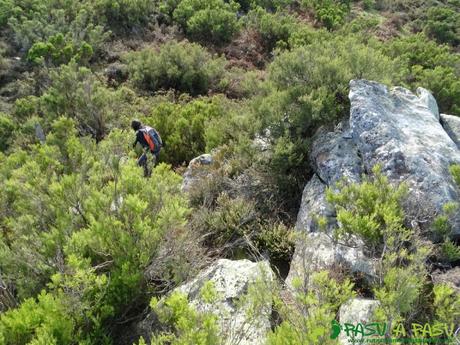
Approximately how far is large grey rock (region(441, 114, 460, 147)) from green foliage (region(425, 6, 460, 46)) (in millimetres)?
17146

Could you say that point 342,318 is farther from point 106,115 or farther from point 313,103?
point 106,115

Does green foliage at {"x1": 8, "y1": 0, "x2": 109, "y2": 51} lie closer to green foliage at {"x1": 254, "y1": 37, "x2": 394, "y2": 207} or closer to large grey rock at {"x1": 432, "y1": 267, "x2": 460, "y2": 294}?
green foliage at {"x1": 254, "y1": 37, "x2": 394, "y2": 207}

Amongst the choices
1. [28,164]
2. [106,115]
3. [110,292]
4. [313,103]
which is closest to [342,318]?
[110,292]

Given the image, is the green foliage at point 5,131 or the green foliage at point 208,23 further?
the green foliage at point 208,23

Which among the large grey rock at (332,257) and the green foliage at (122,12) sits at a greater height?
the large grey rock at (332,257)

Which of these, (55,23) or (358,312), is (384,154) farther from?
(55,23)

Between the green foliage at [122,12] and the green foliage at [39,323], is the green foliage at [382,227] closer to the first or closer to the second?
the green foliage at [39,323]

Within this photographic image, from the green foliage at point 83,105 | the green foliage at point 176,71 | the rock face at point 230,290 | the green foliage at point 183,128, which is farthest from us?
the green foliage at point 176,71

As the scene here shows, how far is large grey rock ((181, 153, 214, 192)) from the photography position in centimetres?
661

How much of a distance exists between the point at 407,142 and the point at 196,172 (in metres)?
3.51

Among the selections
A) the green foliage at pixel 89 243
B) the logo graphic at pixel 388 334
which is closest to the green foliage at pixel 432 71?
the green foliage at pixel 89 243

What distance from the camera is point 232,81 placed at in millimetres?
13672

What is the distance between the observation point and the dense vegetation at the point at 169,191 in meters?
3.25

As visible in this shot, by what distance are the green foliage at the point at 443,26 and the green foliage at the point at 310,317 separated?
22.2 m
